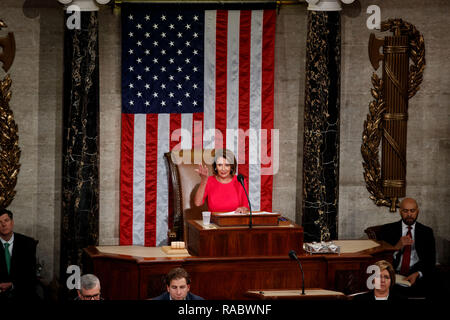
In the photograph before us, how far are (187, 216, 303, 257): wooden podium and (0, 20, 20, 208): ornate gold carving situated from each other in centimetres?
272

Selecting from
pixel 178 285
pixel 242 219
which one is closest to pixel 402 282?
pixel 242 219

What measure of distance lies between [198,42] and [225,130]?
46.3 inches

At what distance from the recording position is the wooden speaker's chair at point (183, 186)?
7.55 metres

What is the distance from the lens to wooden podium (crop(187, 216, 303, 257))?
6422 mm

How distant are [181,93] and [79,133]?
1.40 m

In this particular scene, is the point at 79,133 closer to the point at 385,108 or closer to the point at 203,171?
the point at 203,171

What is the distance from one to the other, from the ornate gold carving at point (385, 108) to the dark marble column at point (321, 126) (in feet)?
1.96

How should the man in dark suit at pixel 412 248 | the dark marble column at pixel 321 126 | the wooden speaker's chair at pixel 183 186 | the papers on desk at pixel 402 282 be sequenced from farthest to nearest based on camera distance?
1. the dark marble column at pixel 321 126
2. the wooden speaker's chair at pixel 183 186
3. the man in dark suit at pixel 412 248
4. the papers on desk at pixel 402 282

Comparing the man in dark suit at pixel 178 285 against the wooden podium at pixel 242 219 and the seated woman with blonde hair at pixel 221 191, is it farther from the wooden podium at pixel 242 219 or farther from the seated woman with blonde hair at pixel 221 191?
the seated woman with blonde hair at pixel 221 191

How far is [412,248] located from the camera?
7.32 meters

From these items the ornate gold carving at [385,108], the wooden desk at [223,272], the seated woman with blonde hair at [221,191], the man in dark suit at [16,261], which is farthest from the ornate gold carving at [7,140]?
the ornate gold carving at [385,108]

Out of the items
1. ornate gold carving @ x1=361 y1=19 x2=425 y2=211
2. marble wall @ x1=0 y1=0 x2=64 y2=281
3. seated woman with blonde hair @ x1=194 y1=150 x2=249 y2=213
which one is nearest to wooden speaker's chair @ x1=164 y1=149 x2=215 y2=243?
seated woman with blonde hair @ x1=194 y1=150 x2=249 y2=213

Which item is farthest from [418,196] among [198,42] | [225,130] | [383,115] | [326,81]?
[198,42]

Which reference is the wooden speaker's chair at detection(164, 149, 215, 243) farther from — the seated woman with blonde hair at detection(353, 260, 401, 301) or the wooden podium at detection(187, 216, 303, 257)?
the seated woman with blonde hair at detection(353, 260, 401, 301)
